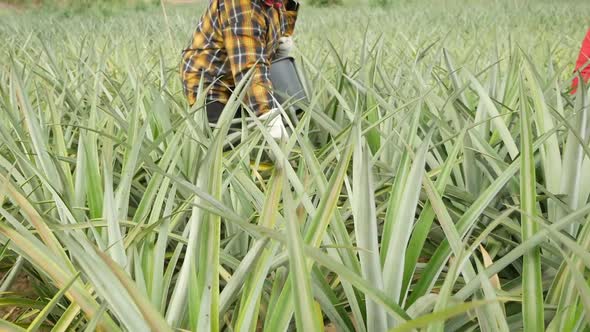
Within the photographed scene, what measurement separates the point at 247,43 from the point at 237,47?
0.06ft

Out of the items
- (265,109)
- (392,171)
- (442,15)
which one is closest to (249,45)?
(265,109)

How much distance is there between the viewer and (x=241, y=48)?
41.6 inches

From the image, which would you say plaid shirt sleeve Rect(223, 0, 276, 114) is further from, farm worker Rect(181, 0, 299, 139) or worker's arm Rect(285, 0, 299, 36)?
worker's arm Rect(285, 0, 299, 36)

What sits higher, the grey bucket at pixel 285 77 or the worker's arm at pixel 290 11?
the worker's arm at pixel 290 11

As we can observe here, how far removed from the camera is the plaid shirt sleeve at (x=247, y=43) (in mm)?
1055

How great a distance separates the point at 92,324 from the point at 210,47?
2.75ft

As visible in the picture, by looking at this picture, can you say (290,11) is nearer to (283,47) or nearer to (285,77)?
(283,47)

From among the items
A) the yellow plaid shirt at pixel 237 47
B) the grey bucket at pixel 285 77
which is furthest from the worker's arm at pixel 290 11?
the grey bucket at pixel 285 77

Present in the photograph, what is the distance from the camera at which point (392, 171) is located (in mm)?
761

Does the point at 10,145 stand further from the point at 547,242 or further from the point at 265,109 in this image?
the point at 547,242

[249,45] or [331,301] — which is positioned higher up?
[249,45]

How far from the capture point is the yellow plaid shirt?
1.06 meters

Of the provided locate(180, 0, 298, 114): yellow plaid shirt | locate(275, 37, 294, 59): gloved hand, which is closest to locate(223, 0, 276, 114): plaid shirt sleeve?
locate(180, 0, 298, 114): yellow plaid shirt

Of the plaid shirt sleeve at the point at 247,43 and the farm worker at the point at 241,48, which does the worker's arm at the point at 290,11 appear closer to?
the farm worker at the point at 241,48
